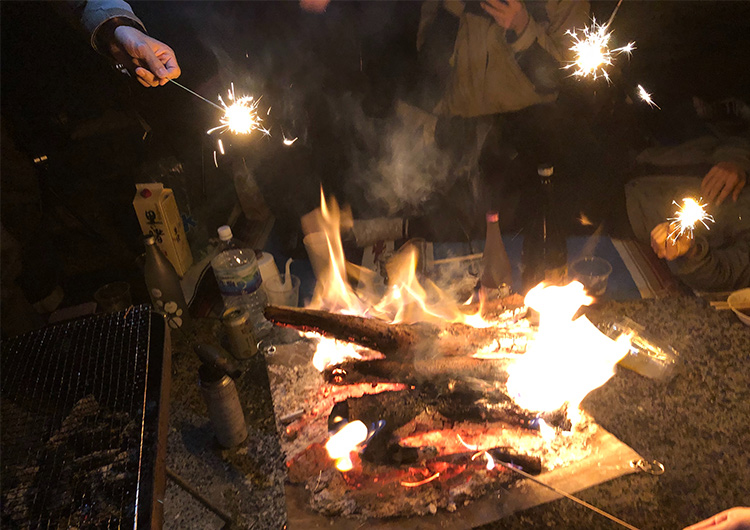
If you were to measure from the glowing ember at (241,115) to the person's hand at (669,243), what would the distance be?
3.34m

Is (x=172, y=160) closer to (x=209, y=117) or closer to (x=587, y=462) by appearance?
(x=209, y=117)

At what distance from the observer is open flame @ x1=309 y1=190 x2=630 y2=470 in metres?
2.46

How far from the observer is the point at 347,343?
3061mm

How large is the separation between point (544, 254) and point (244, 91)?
2988mm

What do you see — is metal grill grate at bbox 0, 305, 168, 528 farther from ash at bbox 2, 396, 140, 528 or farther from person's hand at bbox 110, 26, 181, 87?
person's hand at bbox 110, 26, 181, 87

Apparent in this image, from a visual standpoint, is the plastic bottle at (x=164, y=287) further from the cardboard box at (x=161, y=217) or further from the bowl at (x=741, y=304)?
the bowl at (x=741, y=304)

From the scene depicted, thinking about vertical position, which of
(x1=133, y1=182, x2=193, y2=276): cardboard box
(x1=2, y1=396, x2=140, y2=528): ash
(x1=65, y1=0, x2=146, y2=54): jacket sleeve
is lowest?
(x1=2, y1=396, x2=140, y2=528): ash

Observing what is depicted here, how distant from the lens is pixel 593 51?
13.2 feet

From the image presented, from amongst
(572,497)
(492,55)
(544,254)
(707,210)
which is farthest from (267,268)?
(707,210)

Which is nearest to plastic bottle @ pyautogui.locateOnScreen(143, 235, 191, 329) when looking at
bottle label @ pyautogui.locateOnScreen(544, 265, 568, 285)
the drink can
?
the drink can

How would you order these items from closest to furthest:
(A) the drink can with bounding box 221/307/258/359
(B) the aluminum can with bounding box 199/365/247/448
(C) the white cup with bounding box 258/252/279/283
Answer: (B) the aluminum can with bounding box 199/365/247/448, (A) the drink can with bounding box 221/307/258/359, (C) the white cup with bounding box 258/252/279/283

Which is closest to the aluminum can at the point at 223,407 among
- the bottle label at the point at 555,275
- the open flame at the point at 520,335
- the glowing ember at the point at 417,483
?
the open flame at the point at 520,335

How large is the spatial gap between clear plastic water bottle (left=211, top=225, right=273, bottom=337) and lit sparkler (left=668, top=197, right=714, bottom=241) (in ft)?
9.86

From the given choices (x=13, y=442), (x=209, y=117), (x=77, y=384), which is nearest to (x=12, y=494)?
(x=13, y=442)
